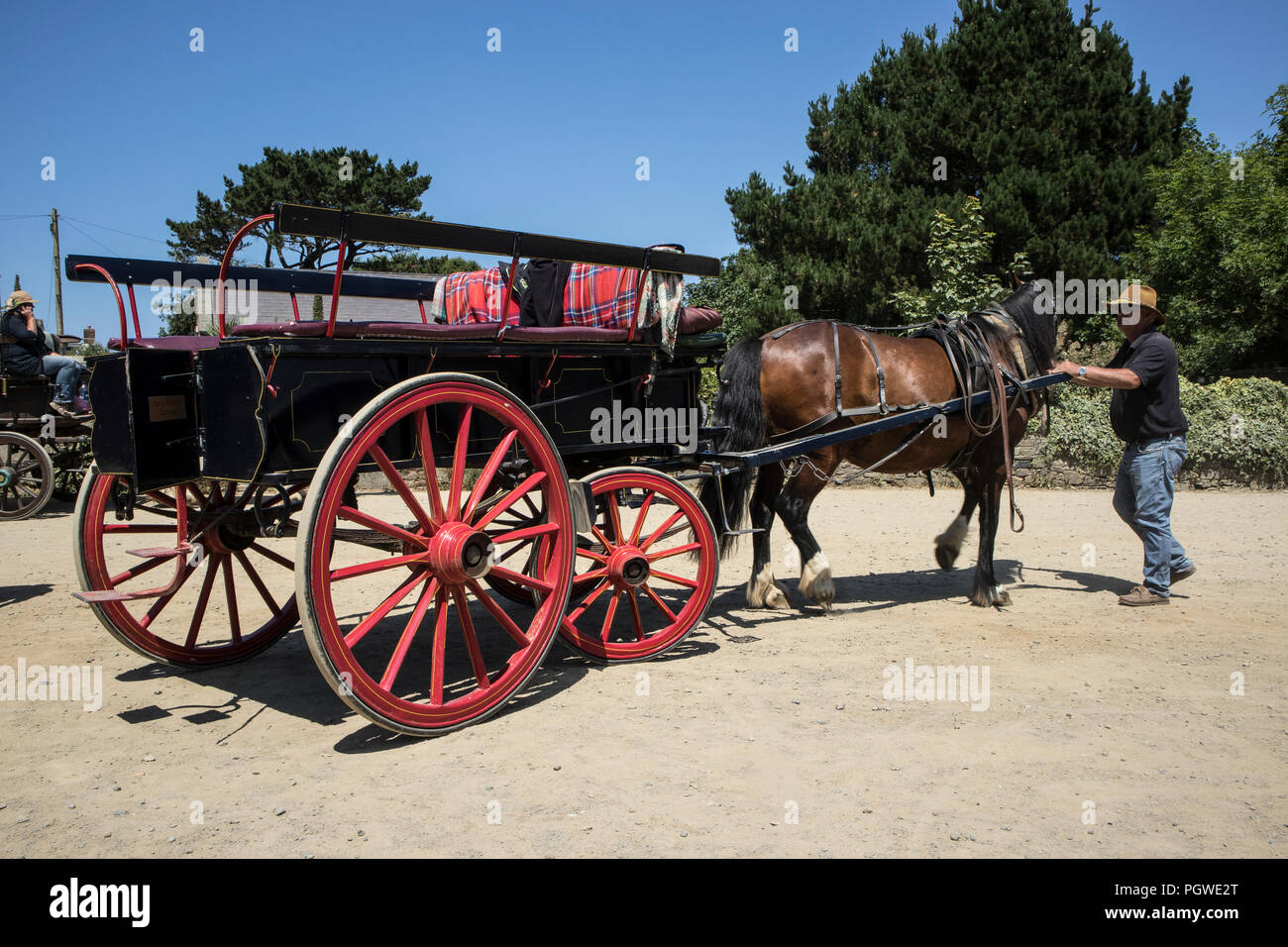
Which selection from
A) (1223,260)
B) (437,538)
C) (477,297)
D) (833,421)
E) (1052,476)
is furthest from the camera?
(1223,260)

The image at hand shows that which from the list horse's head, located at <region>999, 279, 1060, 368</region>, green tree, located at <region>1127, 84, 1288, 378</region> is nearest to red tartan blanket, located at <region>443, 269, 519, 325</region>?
horse's head, located at <region>999, 279, 1060, 368</region>

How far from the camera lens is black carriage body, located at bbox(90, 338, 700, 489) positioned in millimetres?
3596

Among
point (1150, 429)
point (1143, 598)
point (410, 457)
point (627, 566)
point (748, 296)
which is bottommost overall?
point (1143, 598)

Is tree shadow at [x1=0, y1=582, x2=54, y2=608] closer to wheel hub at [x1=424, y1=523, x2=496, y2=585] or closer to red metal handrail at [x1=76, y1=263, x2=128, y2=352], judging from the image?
red metal handrail at [x1=76, y1=263, x2=128, y2=352]

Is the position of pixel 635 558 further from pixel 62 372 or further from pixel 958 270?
pixel 958 270

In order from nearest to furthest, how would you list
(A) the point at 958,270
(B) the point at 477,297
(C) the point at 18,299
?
(B) the point at 477,297
(C) the point at 18,299
(A) the point at 958,270

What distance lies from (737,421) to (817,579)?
1137mm

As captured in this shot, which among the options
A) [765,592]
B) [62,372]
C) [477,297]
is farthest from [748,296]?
[477,297]

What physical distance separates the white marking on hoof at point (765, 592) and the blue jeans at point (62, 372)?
358 inches

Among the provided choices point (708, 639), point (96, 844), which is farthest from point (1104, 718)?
point (96, 844)

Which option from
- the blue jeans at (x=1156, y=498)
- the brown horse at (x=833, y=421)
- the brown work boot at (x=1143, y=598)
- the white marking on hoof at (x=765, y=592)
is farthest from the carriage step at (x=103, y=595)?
the blue jeans at (x=1156, y=498)

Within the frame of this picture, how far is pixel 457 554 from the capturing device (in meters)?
3.72

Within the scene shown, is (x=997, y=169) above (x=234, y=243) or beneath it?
above

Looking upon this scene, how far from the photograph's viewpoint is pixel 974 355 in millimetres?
6191
